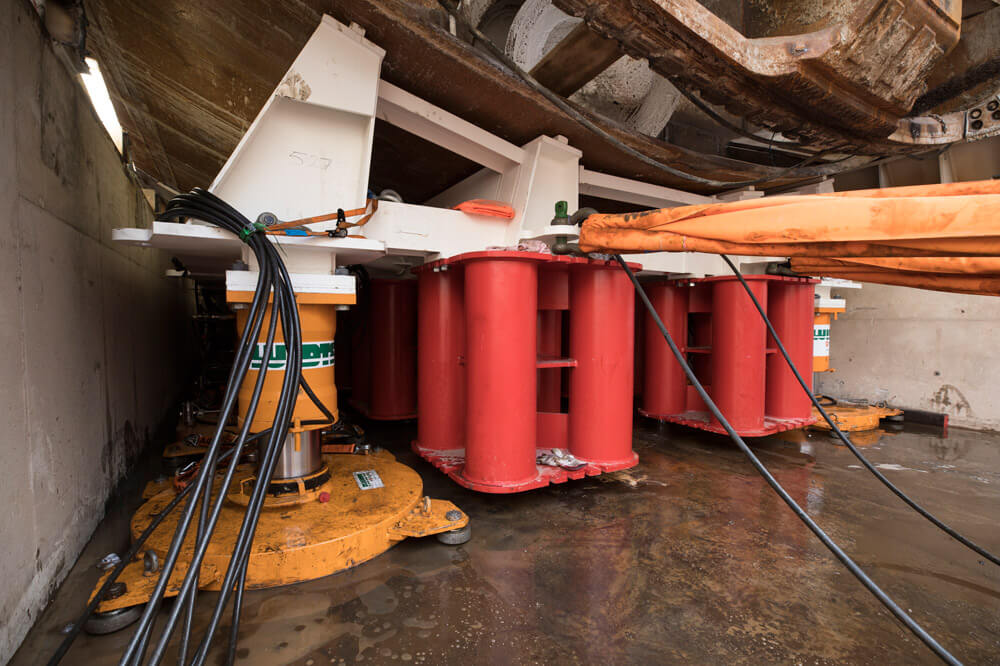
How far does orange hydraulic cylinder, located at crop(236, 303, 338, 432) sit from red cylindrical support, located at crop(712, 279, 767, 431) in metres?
3.57

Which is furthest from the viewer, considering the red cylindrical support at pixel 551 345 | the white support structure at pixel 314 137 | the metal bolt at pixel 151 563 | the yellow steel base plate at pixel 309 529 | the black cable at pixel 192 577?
the red cylindrical support at pixel 551 345

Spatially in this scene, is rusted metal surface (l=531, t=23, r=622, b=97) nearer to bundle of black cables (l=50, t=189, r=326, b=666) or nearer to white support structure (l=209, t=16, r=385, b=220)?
white support structure (l=209, t=16, r=385, b=220)

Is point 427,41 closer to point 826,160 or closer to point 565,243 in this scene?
point 565,243

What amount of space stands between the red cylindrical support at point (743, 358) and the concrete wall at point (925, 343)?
3344mm

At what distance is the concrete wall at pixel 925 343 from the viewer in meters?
5.27

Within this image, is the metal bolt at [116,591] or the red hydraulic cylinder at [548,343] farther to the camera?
the red hydraulic cylinder at [548,343]

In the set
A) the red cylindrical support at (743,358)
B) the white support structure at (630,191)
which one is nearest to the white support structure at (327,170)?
the white support structure at (630,191)

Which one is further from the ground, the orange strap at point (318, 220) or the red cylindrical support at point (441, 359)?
the orange strap at point (318, 220)

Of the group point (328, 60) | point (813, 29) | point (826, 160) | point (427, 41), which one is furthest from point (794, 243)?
point (826, 160)

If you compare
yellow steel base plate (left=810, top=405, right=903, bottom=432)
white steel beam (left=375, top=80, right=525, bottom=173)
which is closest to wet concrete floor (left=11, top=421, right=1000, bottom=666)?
yellow steel base plate (left=810, top=405, right=903, bottom=432)

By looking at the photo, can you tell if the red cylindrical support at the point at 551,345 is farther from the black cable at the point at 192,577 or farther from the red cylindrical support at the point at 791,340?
the black cable at the point at 192,577

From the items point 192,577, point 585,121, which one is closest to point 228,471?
point 192,577

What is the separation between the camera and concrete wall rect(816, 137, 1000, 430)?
208 inches

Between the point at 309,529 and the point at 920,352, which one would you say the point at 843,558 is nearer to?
the point at 309,529
